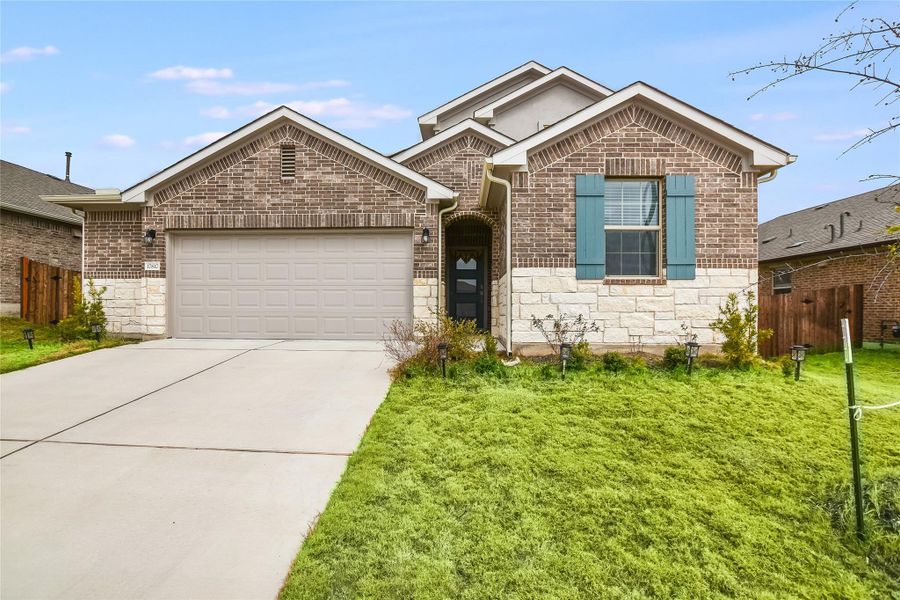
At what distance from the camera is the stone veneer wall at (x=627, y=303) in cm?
825

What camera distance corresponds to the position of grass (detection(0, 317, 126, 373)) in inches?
340

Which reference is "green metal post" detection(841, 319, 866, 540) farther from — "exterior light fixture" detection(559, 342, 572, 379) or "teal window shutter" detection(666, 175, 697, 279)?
"teal window shutter" detection(666, 175, 697, 279)

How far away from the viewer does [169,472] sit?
4289mm

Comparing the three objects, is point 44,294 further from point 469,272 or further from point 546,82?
point 546,82

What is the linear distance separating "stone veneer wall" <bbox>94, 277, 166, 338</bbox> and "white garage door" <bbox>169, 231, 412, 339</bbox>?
1.14 feet

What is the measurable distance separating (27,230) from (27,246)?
55cm

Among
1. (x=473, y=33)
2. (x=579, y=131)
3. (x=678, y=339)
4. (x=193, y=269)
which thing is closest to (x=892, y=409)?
(x=678, y=339)

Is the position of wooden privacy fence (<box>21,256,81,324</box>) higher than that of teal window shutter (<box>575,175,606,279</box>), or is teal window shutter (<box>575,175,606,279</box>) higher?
teal window shutter (<box>575,175,606,279</box>)

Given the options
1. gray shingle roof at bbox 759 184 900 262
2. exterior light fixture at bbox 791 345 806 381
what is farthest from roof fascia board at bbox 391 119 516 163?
gray shingle roof at bbox 759 184 900 262

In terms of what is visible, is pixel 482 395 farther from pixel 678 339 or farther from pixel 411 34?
pixel 411 34

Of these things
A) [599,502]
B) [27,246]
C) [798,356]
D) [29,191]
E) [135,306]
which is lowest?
[599,502]

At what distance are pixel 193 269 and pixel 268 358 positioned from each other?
4.02 metres

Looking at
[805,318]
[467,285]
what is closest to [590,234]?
[467,285]

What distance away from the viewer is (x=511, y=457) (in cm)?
449
